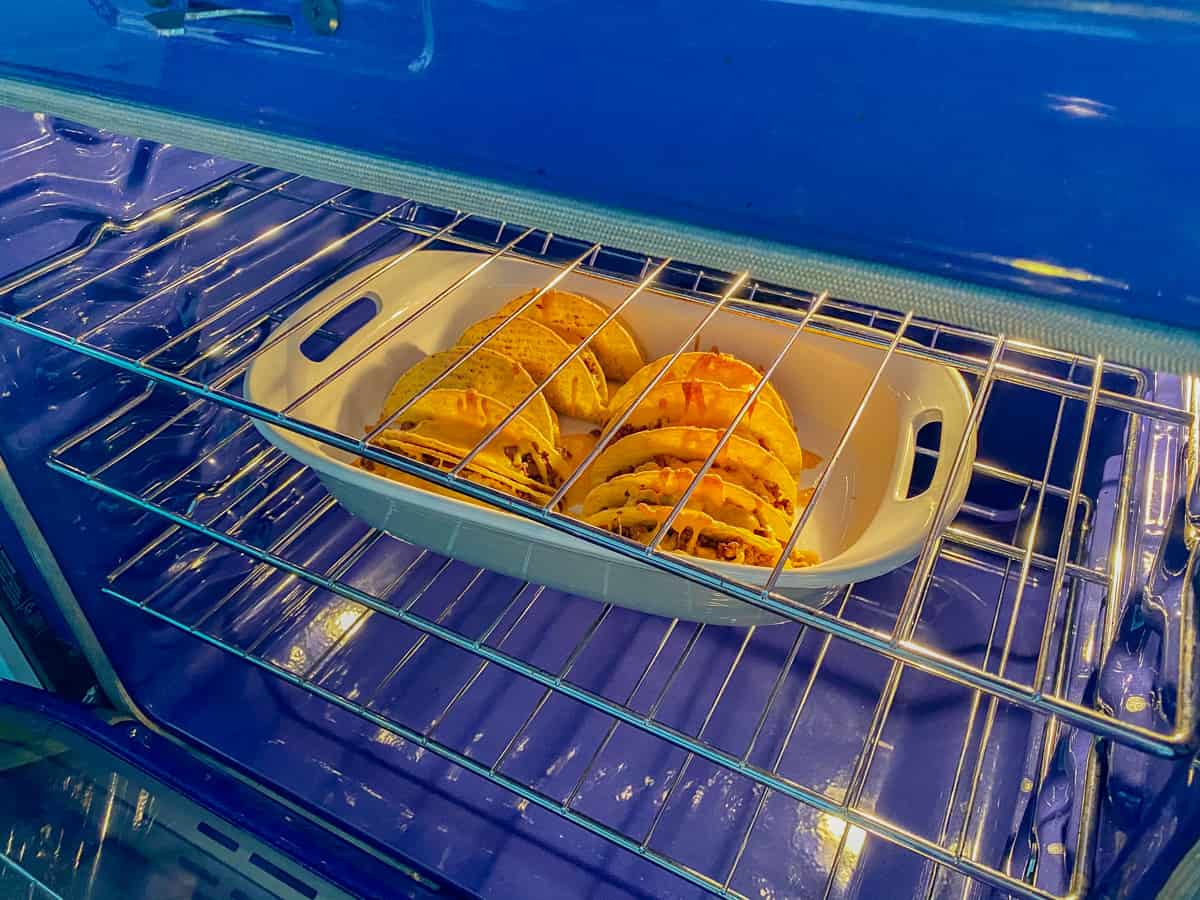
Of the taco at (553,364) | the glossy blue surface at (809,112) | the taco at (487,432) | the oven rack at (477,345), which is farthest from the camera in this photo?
the taco at (553,364)

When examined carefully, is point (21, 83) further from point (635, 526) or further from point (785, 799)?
point (785, 799)

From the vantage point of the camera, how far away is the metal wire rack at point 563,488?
58cm

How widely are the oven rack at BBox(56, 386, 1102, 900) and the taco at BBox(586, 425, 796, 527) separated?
203mm

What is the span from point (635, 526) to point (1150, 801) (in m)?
0.43

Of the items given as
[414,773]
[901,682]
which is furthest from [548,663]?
[901,682]

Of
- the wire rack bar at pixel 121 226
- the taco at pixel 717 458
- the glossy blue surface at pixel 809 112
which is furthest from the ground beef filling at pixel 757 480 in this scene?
the wire rack bar at pixel 121 226

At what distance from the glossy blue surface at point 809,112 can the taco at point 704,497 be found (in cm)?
38

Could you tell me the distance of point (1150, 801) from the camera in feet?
1.64

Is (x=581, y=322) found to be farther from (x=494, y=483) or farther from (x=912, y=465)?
(x=912, y=465)

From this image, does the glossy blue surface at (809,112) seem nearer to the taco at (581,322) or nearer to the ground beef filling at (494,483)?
the ground beef filling at (494,483)

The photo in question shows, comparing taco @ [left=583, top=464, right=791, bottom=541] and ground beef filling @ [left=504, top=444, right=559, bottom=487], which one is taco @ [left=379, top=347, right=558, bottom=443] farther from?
taco @ [left=583, top=464, right=791, bottom=541]

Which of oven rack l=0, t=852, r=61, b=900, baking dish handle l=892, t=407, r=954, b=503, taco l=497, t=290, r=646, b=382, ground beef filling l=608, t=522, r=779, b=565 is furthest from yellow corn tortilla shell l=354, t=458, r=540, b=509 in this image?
oven rack l=0, t=852, r=61, b=900

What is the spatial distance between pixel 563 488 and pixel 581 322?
0.45 metres

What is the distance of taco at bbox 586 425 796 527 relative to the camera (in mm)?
828
